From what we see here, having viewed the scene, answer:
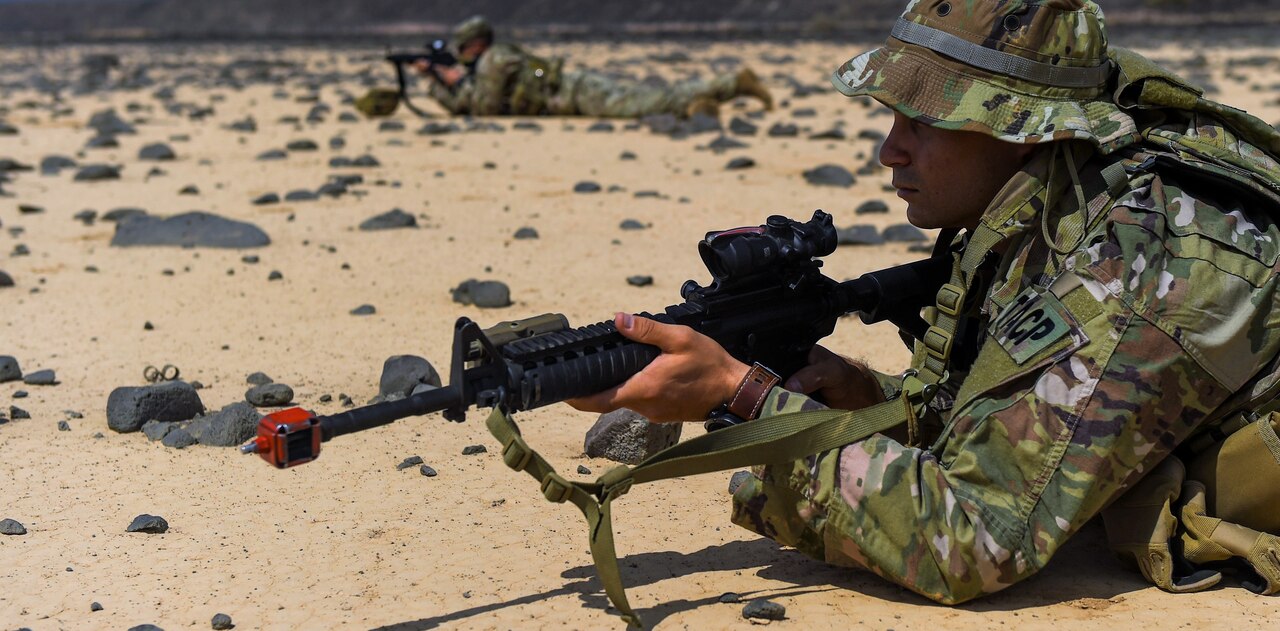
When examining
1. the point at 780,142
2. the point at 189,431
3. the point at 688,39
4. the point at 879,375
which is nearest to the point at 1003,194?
the point at 879,375

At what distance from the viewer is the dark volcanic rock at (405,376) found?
5.12 metres

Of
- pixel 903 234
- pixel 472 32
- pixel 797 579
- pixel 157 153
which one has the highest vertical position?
pixel 797 579

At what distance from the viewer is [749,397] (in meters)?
3.10

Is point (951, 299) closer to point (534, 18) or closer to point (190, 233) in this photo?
point (190, 233)

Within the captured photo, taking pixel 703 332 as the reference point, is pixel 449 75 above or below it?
below

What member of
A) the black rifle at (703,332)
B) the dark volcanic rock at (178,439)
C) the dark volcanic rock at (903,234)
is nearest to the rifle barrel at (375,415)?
the black rifle at (703,332)

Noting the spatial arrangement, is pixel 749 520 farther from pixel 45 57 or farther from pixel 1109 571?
pixel 45 57

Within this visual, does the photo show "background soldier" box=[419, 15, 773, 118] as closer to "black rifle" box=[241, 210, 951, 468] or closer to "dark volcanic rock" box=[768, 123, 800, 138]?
"dark volcanic rock" box=[768, 123, 800, 138]

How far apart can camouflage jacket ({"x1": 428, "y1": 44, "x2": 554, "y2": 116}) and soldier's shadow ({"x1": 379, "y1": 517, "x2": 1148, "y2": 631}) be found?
455 inches

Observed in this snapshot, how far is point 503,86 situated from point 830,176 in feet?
18.9

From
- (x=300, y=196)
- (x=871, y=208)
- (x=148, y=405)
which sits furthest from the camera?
(x=300, y=196)

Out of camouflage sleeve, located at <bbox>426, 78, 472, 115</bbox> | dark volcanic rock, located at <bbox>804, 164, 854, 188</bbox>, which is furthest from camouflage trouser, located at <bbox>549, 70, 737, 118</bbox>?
dark volcanic rock, located at <bbox>804, 164, 854, 188</bbox>

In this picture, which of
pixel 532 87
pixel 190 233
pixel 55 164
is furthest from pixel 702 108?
pixel 190 233

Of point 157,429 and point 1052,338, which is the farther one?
point 157,429
